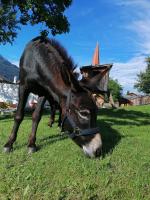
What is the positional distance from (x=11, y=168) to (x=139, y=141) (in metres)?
4.08

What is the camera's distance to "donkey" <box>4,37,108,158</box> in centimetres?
647

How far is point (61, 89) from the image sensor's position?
6988mm

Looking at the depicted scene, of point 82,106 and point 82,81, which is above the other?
point 82,81

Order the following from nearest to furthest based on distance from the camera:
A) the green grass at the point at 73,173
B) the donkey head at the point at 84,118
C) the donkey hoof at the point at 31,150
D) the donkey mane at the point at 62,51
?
the green grass at the point at 73,173, the donkey head at the point at 84,118, the donkey mane at the point at 62,51, the donkey hoof at the point at 31,150

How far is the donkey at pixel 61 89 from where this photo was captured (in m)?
6.47

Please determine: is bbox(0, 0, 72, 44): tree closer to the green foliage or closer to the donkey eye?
the donkey eye

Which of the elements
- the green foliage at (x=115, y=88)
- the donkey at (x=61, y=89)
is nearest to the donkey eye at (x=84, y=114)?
the donkey at (x=61, y=89)

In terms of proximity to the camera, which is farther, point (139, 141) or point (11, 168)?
point (139, 141)

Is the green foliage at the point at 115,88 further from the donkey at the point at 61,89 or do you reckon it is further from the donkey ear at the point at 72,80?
the donkey ear at the point at 72,80

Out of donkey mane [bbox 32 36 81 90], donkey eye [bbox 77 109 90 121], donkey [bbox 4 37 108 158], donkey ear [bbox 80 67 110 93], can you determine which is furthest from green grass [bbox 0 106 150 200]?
donkey mane [bbox 32 36 81 90]

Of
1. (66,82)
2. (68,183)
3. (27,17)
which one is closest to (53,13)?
(27,17)

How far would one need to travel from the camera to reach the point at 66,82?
6.95 m

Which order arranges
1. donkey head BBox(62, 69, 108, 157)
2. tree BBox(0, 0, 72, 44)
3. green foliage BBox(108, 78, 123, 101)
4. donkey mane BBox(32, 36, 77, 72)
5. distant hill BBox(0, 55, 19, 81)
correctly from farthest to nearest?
1. green foliage BBox(108, 78, 123, 101)
2. distant hill BBox(0, 55, 19, 81)
3. tree BBox(0, 0, 72, 44)
4. donkey mane BBox(32, 36, 77, 72)
5. donkey head BBox(62, 69, 108, 157)

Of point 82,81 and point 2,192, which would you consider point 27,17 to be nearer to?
point 82,81
